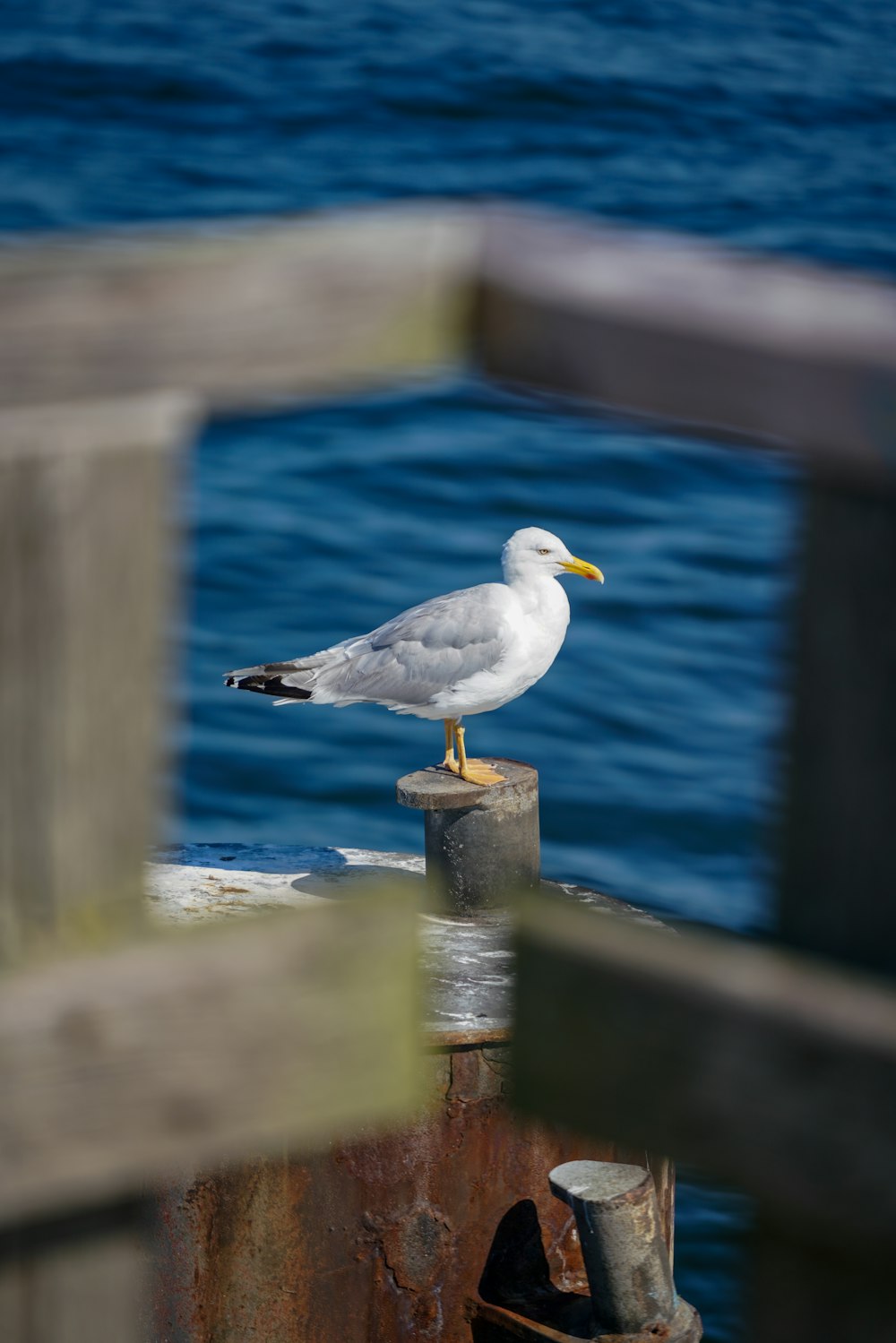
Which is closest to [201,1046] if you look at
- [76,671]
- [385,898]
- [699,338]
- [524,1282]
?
[385,898]

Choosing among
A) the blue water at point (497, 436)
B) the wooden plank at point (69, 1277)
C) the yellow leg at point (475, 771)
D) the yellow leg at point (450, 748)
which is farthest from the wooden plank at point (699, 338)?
the yellow leg at point (450, 748)

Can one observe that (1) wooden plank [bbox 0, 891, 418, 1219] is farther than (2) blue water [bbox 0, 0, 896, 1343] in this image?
No

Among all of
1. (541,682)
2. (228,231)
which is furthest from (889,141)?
(228,231)

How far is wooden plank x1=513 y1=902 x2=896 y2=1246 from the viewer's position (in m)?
1.41

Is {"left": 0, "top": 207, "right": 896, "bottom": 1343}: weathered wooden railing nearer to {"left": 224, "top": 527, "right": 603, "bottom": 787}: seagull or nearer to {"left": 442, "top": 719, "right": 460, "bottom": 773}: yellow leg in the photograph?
{"left": 442, "top": 719, "right": 460, "bottom": 773}: yellow leg

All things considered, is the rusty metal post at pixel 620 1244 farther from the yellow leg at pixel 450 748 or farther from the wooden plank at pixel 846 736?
the wooden plank at pixel 846 736

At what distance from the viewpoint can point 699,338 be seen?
1.41 m

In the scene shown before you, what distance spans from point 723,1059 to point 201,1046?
0.39 meters

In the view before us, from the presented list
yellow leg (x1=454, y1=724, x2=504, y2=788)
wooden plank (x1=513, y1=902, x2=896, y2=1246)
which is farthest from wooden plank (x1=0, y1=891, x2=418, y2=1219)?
yellow leg (x1=454, y1=724, x2=504, y2=788)

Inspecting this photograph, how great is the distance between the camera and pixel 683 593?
40.0 ft

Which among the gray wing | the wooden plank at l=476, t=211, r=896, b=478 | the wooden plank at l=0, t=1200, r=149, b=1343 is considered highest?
the wooden plank at l=476, t=211, r=896, b=478

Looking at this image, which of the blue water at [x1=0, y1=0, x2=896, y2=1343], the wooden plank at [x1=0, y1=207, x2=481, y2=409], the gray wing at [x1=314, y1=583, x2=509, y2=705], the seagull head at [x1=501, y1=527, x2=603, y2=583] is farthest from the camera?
the blue water at [x1=0, y1=0, x2=896, y2=1343]

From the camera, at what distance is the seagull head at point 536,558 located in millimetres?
7254

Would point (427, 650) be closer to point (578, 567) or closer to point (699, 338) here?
point (578, 567)
